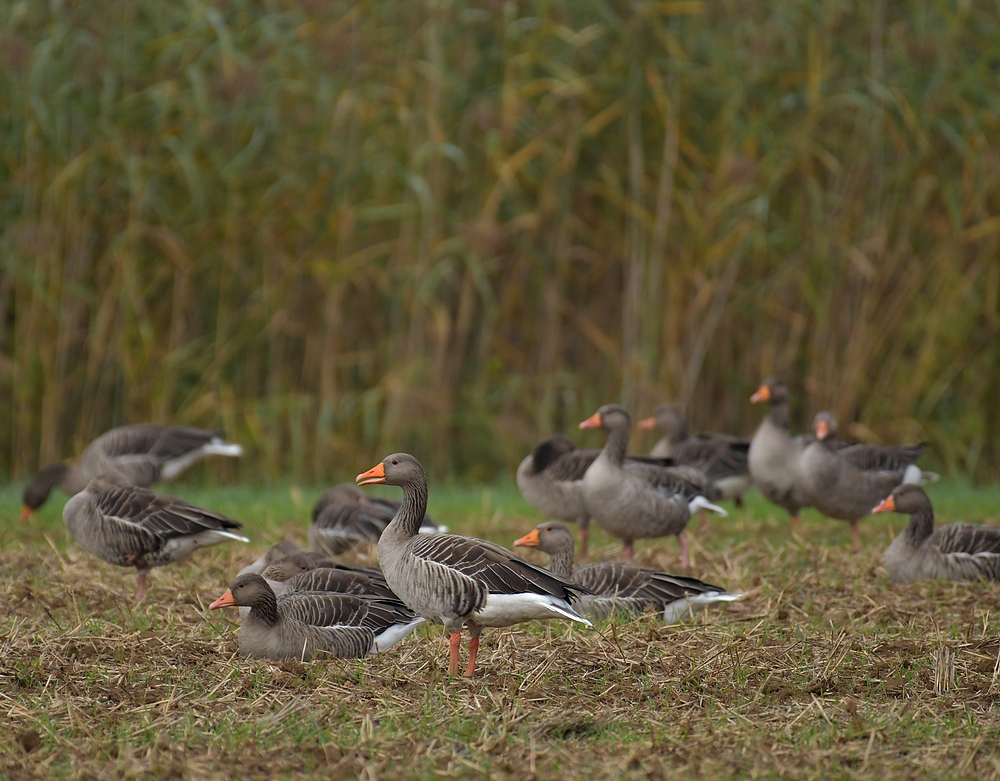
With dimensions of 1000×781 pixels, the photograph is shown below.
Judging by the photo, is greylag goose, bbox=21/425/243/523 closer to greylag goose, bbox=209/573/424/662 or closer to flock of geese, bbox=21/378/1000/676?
flock of geese, bbox=21/378/1000/676

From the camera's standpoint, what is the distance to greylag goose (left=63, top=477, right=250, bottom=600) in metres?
7.86

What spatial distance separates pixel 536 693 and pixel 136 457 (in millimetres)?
6453

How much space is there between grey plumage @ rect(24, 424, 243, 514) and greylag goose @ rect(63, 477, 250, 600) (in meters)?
2.58

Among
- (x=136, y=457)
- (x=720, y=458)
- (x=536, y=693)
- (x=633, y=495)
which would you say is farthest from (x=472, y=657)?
(x=136, y=457)

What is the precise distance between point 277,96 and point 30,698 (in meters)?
8.32

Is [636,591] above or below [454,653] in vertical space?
below

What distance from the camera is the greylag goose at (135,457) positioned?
10.8 metres

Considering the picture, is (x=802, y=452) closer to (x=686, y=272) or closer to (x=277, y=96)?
(x=686, y=272)

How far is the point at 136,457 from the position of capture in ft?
36.2

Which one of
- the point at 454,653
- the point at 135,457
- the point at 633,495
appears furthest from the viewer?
the point at 135,457

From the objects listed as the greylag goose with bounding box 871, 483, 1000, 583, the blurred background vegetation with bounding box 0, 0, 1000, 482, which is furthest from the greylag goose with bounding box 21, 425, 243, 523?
the greylag goose with bounding box 871, 483, 1000, 583

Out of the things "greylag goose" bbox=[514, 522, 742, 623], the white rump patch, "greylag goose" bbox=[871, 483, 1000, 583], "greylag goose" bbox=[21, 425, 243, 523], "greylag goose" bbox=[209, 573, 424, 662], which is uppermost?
the white rump patch

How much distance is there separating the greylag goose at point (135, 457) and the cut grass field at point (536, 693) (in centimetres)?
252

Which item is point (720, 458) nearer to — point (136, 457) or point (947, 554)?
point (947, 554)
